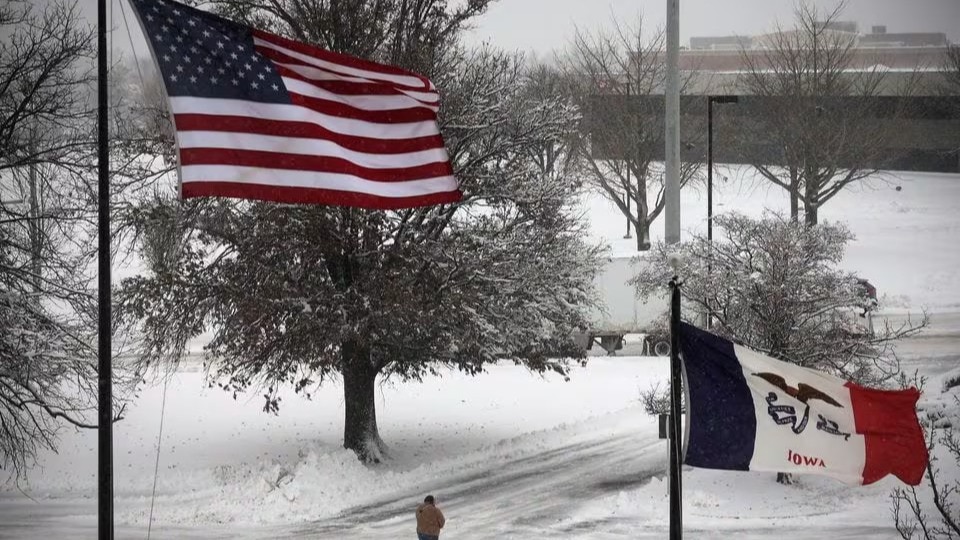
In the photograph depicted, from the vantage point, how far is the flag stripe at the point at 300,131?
8602 millimetres

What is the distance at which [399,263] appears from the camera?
22.6 meters

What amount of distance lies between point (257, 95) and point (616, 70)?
2579 inches

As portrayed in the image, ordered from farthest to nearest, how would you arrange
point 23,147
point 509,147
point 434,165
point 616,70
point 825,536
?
point 616,70
point 509,147
point 825,536
point 23,147
point 434,165

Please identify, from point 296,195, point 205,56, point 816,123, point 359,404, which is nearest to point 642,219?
point 816,123

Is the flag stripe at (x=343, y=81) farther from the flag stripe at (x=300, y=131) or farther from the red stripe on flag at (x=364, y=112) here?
the flag stripe at (x=300, y=131)

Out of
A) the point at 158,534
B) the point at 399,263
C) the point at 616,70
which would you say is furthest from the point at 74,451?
the point at 616,70

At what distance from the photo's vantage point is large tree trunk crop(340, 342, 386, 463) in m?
24.5

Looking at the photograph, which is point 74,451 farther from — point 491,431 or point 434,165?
point 434,165

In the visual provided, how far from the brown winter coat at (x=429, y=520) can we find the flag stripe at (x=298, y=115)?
8.29 metres

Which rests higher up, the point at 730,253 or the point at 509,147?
the point at 509,147

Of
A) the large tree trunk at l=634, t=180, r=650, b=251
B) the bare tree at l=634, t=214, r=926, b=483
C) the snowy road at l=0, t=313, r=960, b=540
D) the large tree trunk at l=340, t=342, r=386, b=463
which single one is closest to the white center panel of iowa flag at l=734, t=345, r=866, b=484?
the snowy road at l=0, t=313, r=960, b=540

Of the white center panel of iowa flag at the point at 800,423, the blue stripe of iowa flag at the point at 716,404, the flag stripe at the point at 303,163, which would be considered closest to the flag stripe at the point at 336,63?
the flag stripe at the point at 303,163

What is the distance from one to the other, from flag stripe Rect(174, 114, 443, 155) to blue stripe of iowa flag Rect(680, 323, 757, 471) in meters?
2.68

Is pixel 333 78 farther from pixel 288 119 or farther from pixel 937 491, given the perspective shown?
pixel 937 491
